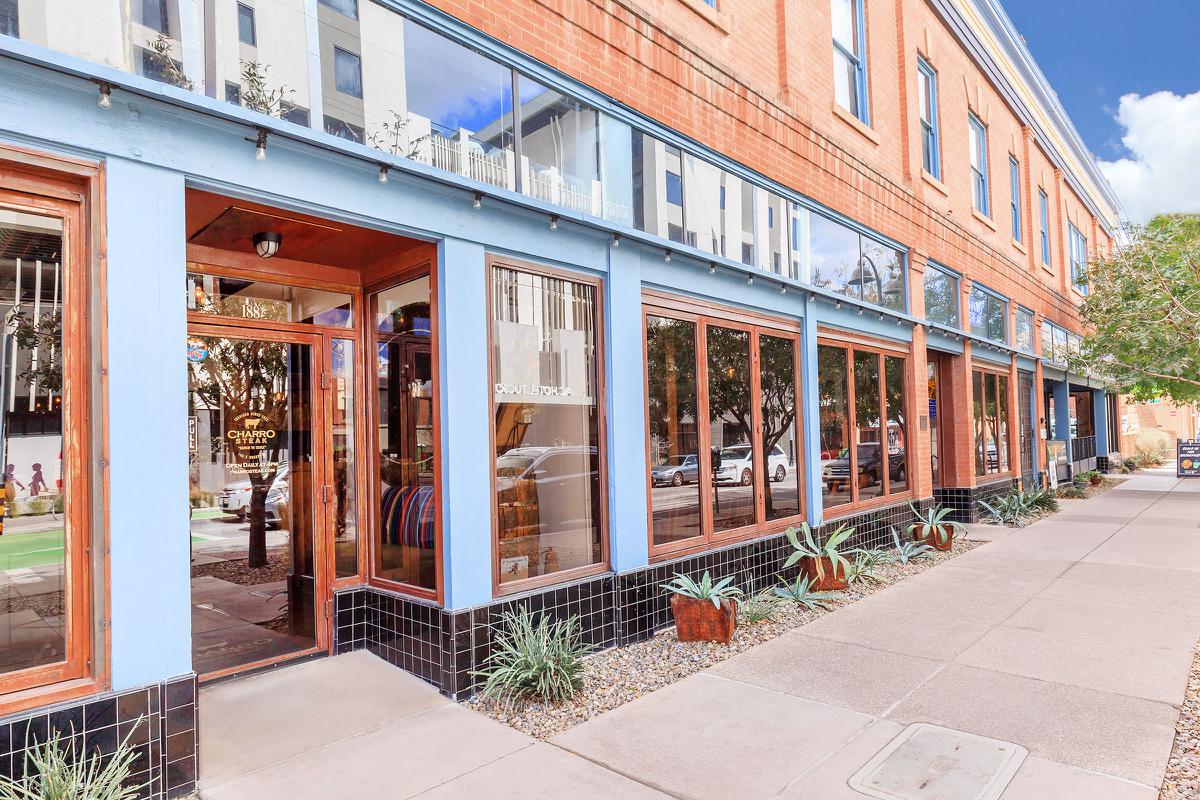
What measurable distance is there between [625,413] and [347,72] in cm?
311

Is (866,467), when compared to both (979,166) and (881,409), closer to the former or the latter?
(881,409)

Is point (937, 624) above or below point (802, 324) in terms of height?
below

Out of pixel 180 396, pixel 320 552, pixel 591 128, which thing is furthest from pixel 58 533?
pixel 591 128

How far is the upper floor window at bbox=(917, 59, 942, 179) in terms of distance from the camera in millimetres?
11766

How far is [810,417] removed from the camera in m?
8.32

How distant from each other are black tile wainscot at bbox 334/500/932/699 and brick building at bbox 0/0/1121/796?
3 cm

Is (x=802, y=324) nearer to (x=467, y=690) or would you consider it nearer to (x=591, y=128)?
(x=591, y=128)

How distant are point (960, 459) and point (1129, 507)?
4797 millimetres

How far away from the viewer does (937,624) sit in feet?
20.4

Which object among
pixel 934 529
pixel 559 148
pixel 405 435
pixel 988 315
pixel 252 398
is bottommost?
pixel 934 529

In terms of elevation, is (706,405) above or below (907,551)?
above

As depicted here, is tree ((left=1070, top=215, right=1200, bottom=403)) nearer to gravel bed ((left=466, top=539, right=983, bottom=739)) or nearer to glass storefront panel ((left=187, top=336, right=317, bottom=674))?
gravel bed ((left=466, top=539, right=983, bottom=739))

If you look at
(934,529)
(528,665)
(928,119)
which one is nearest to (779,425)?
(934,529)

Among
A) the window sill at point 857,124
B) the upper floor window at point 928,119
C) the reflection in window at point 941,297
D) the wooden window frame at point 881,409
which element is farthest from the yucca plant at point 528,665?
the upper floor window at point 928,119
